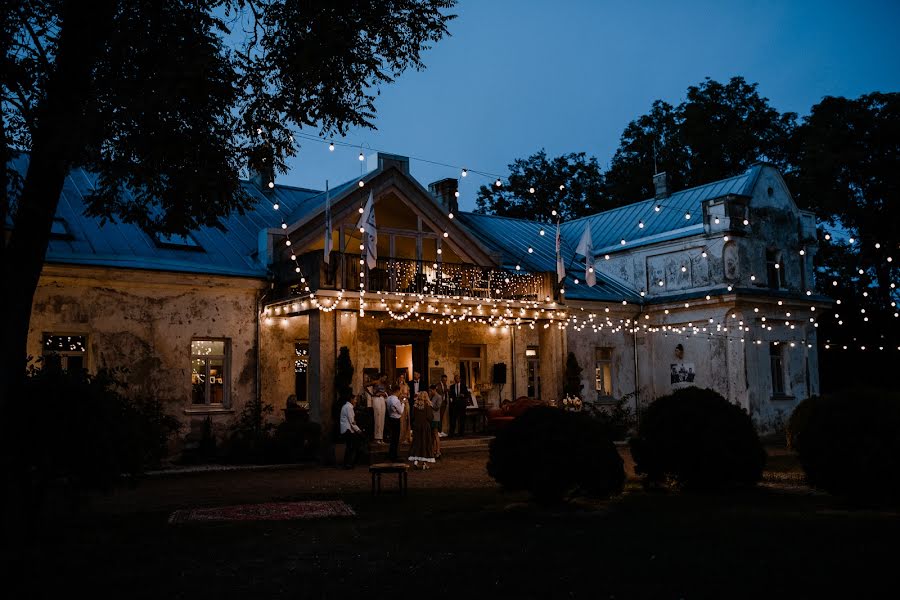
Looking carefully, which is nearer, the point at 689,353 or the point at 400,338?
the point at 400,338

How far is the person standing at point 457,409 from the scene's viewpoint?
82.7 feet

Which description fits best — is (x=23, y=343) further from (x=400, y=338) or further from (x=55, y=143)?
(x=400, y=338)

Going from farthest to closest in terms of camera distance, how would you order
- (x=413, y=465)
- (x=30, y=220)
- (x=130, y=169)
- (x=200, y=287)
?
(x=200, y=287), (x=413, y=465), (x=130, y=169), (x=30, y=220)

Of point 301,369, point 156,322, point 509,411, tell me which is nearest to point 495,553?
point 156,322

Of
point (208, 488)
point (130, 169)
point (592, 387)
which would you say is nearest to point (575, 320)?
point (592, 387)

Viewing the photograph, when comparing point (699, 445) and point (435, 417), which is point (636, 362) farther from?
point (699, 445)

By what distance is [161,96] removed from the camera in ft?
34.1

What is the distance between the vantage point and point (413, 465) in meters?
19.1

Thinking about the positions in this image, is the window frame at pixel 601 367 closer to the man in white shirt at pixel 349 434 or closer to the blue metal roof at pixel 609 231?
the blue metal roof at pixel 609 231

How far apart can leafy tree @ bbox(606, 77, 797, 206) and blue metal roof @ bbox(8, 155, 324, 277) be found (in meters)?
24.4

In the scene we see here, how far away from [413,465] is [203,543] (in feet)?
31.2

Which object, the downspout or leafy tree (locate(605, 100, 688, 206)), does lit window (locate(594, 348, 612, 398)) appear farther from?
leafy tree (locate(605, 100, 688, 206))

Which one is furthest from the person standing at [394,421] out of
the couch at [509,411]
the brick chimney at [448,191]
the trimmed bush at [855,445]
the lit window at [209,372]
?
the brick chimney at [448,191]

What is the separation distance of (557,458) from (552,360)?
46.3 ft
